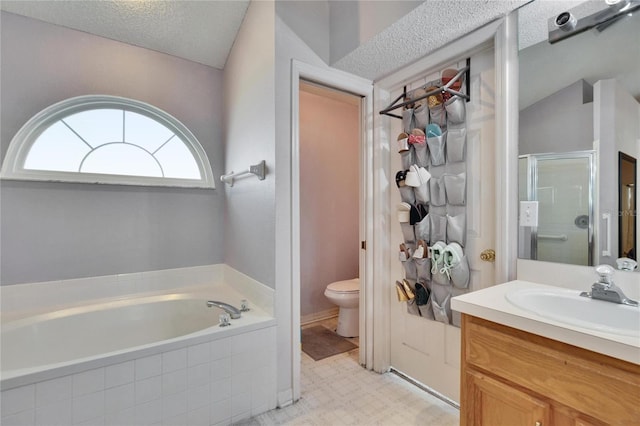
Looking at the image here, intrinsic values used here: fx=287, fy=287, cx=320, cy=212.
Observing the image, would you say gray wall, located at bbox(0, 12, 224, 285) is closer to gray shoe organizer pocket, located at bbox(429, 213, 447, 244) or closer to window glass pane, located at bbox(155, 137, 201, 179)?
window glass pane, located at bbox(155, 137, 201, 179)

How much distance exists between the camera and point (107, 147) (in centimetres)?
217

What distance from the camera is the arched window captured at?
1900mm

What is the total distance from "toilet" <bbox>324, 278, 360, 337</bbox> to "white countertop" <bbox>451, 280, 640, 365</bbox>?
1.46 metres

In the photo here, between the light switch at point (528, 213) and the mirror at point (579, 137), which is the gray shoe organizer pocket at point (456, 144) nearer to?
the mirror at point (579, 137)

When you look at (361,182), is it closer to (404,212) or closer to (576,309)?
(404,212)

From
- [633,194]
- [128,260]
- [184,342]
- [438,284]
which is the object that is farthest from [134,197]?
[633,194]

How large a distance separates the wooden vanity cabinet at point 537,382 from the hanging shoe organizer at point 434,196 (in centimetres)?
61

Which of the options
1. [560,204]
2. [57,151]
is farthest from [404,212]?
[57,151]

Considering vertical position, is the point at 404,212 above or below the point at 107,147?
below

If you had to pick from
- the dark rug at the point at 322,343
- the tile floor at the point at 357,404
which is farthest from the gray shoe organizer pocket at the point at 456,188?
the dark rug at the point at 322,343

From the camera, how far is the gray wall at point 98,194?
1866 millimetres

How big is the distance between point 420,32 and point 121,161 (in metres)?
2.26

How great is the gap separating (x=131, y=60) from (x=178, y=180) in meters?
0.97

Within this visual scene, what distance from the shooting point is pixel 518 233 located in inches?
56.4
